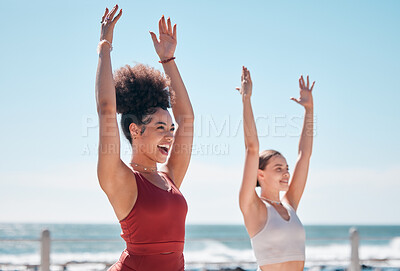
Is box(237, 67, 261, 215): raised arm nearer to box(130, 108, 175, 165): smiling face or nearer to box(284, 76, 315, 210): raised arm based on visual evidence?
box(284, 76, 315, 210): raised arm

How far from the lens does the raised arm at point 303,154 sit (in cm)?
341

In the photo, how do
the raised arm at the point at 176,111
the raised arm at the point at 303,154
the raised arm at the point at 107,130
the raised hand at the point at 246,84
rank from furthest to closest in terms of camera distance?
the raised arm at the point at 303,154, the raised hand at the point at 246,84, the raised arm at the point at 176,111, the raised arm at the point at 107,130

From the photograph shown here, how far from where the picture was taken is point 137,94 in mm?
2213

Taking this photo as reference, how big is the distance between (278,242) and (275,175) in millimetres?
437

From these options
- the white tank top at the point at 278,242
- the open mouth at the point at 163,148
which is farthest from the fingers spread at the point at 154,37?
the white tank top at the point at 278,242

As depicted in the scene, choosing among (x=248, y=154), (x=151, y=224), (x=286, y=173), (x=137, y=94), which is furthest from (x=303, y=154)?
(x=151, y=224)

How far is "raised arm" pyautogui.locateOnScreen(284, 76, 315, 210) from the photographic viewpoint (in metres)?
3.41

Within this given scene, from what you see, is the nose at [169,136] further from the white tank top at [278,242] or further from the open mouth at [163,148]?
the white tank top at [278,242]

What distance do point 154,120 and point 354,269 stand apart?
4577mm

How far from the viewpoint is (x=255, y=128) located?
9.55 feet

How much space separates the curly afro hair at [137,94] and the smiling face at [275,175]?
1143 millimetres

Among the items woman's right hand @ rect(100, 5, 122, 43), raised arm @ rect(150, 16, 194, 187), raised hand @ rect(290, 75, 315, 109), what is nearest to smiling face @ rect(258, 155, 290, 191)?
raised hand @ rect(290, 75, 315, 109)

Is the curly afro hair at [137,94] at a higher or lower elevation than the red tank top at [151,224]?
higher

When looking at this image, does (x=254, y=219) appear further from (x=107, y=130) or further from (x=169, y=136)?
(x=107, y=130)
